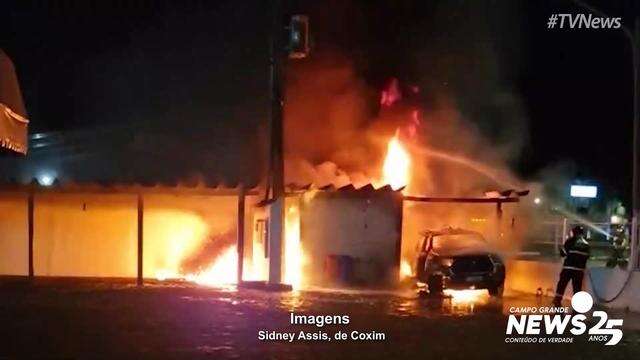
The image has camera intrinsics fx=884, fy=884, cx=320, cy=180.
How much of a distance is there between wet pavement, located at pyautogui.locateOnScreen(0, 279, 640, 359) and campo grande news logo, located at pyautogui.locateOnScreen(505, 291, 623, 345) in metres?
0.19

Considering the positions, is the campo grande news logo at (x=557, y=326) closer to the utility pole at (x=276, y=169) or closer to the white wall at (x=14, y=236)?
the utility pole at (x=276, y=169)

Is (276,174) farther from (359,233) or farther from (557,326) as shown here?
(557,326)

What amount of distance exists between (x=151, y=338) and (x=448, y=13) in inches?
741

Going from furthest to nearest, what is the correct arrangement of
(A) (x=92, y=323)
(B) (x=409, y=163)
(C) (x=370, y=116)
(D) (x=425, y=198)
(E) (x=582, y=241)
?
1. (C) (x=370, y=116)
2. (B) (x=409, y=163)
3. (D) (x=425, y=198)
4. (E) (x=582, y=241)
5. (A) (x=92, y=323)

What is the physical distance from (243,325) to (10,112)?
5312 millimetres

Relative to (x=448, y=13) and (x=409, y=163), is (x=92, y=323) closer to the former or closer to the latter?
(x=409, y=163)

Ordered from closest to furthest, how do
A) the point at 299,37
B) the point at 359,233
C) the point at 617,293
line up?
the point at 617,293, the point at 299,37, the point at 359,233

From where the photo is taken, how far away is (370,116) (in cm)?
2631

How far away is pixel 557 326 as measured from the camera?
12.8 meters

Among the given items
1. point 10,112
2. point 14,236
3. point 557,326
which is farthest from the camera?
point 14,236

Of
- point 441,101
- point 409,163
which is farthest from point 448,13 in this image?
point 409,163

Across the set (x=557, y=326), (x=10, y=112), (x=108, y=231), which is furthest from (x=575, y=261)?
(x=108, y=231)

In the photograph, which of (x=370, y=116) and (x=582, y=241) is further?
(x=370, y=116)

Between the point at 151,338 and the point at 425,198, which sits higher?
the point at 425,198
